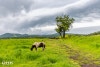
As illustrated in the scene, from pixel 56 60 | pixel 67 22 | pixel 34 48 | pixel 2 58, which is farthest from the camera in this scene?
pixel 67 22

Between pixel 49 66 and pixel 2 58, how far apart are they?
8.97 metres

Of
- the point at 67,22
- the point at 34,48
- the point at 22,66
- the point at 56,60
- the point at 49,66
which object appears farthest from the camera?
the point at 67,22

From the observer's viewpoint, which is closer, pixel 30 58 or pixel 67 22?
pixel 30 58

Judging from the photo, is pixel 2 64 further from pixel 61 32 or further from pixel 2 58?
pixel 61 32

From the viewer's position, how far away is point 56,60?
31.1 metres

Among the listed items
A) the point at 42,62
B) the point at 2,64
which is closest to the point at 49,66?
the point at 42,62

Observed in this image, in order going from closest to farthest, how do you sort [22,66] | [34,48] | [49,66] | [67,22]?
1. [49,66]
2. [22,66]
3. [34,48]
4. [67,22]

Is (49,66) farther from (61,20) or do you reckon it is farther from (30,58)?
(61,20)

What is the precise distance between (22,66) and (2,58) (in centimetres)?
536

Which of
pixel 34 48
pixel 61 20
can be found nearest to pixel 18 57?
pixel 34 48

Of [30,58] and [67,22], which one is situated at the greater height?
[67,22]

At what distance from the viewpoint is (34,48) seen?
5019 centimetres

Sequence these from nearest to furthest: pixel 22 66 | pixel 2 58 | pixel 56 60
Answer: pixel 22 66, pixel 56 60, pixel 2 58

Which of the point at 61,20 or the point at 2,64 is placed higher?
the point at 61,20
